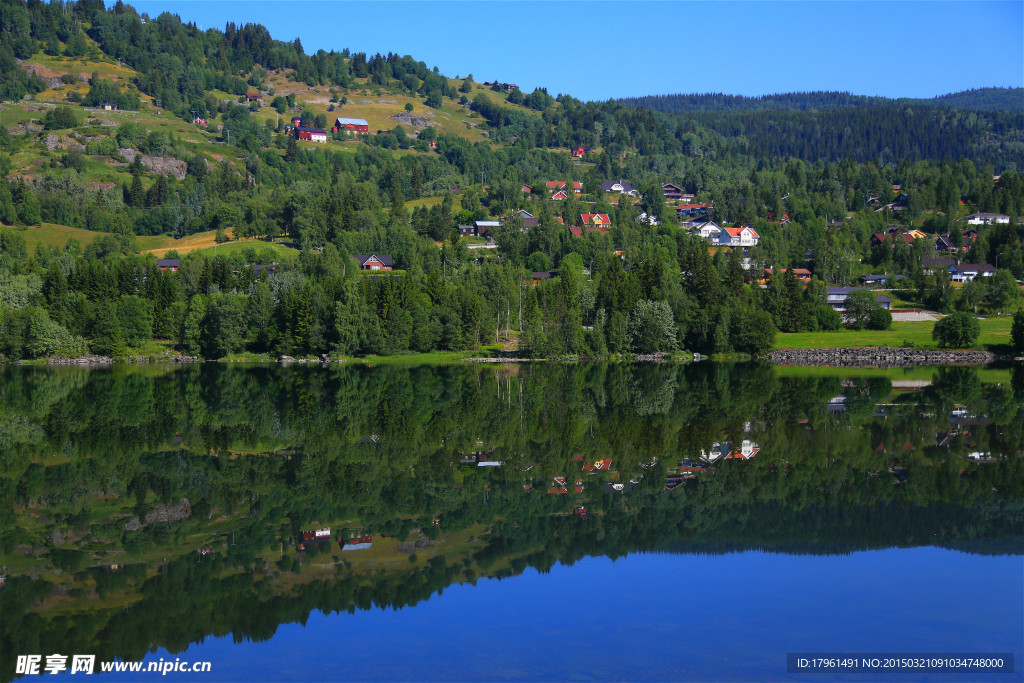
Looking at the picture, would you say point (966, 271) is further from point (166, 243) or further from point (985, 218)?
point (166, 243)

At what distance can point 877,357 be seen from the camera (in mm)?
76438

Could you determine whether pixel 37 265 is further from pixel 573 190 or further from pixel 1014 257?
pixel 1014 257

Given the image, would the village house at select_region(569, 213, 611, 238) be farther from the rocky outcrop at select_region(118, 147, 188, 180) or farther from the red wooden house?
the rocky outcrop at select_region(118, 147, 188, 180)

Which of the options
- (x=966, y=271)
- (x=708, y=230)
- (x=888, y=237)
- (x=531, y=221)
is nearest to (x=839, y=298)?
(x=966, y=271)

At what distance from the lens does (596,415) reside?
38.6 m

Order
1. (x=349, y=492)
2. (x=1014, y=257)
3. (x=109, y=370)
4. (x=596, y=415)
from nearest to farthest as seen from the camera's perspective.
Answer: (x=349, y=492), (x=596, y=415), (x=109, y=370), (x=1014, y=257)

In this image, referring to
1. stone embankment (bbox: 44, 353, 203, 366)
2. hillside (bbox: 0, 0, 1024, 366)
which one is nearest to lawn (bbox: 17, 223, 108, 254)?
hillside (bbox: 0, 0, 1024, 366)

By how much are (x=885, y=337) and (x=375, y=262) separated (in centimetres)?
6099

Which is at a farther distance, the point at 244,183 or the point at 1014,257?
the point at 244,183

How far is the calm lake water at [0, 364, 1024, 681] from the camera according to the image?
14445 millimetres

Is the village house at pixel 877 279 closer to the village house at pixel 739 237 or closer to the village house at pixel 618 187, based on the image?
the village house at pixel 739 237

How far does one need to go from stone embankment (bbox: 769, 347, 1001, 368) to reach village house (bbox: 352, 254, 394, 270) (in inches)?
2063

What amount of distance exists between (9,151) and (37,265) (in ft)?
303

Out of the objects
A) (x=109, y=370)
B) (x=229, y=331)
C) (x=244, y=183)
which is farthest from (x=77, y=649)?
(x=244, y=183)
